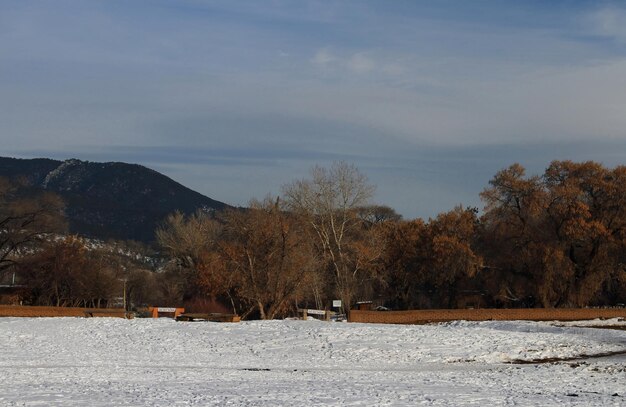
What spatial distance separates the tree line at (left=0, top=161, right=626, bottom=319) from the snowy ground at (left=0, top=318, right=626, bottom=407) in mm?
15620

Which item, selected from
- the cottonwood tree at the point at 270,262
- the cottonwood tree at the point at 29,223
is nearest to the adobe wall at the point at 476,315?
the cottonwood tree at the point at 270,262

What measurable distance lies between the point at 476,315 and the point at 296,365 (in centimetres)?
2190

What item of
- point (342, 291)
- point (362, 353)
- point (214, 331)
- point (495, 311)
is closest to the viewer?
point (362, 353)

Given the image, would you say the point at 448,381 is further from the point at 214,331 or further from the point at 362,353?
the point at 214,331

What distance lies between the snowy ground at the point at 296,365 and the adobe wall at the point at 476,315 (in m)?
5.12

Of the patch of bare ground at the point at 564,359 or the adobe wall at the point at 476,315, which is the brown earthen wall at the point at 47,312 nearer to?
the adobe wall at the point at 476,315

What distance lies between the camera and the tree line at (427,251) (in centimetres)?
5722

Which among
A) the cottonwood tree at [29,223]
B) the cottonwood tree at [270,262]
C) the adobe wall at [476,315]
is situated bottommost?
the adobe wall at [476,315]

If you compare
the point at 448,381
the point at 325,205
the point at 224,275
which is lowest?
the point at 448,381

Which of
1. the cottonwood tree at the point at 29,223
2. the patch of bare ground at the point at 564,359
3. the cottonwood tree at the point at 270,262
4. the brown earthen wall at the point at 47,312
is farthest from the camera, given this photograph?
the cottonwood tree at the point at 29,223

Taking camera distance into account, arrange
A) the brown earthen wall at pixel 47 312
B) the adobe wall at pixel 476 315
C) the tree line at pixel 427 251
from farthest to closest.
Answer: the tree line at pixel 427 251
the adobe wall at pixel 476 315
the brown earthen wall at pixel 47 312

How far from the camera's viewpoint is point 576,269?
58.5 meters

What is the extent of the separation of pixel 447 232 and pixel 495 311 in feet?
59.1

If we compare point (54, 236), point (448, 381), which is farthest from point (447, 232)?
point (448, 381)
